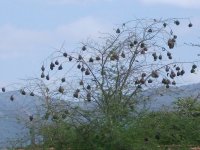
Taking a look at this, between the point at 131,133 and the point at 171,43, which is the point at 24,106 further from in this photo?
the point at 171,43

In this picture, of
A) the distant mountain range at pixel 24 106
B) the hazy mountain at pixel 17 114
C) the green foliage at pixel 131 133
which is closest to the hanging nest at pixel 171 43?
the distant mountain range at pixel 24 106

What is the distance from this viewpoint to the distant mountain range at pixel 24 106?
10062 millimetres

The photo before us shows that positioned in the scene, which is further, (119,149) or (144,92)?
(144,92)

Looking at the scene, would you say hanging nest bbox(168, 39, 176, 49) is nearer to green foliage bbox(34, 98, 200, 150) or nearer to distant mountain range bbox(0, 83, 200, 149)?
distant mountain range bbox(0, 83, 200, 149)

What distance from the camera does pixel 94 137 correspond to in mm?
9375

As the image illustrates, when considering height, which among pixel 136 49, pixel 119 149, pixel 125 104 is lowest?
pixel 119 149

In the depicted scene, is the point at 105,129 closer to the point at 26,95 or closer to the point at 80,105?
the point at 80,105

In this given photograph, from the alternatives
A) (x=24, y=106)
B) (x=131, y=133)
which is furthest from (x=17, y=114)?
(x=131, y=133)

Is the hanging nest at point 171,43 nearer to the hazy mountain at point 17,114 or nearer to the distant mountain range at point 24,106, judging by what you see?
the distant mountain range at point 24,106

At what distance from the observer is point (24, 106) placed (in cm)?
1038

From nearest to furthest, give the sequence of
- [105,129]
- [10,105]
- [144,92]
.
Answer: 1. [105,129]
2. [144,92]
3. [10,105]

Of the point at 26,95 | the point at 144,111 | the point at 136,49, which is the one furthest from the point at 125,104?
the point at 26,95

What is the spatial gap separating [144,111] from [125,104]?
1.03 feet

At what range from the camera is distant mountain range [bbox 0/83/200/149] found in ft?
33.0
